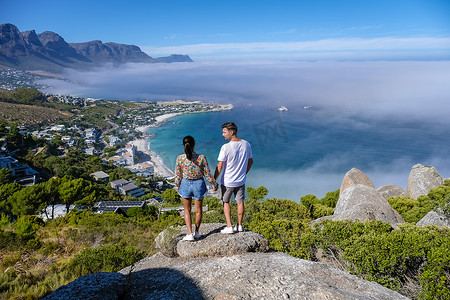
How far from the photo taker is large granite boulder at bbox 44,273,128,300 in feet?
10.4

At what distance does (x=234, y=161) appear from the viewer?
15.1 ft

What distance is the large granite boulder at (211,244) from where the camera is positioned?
15.4 feet

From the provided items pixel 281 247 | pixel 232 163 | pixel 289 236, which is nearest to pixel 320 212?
pixel 289 236

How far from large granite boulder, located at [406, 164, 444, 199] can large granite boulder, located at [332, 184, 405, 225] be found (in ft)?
24.1

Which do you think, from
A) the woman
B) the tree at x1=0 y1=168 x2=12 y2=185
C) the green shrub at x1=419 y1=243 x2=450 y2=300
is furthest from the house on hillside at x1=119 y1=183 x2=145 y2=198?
the green shrub at x1=419 y1=243 x2=450 y2=300

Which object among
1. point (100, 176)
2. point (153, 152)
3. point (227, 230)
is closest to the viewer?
point (227, 230)

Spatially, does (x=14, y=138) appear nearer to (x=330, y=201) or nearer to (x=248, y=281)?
(x=330, y=201)

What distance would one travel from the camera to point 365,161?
194ft

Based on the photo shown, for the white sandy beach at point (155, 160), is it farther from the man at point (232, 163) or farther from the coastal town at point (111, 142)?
the man at point (232, 163)

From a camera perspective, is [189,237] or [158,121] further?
[158,121]

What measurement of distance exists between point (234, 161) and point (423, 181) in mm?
18965

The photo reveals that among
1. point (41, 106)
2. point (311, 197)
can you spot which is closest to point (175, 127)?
point (41, 106)

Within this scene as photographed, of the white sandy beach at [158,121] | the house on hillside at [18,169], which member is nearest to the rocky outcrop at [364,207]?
the house on hillside at [18,169]

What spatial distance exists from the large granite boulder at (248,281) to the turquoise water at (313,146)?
37.6 m
